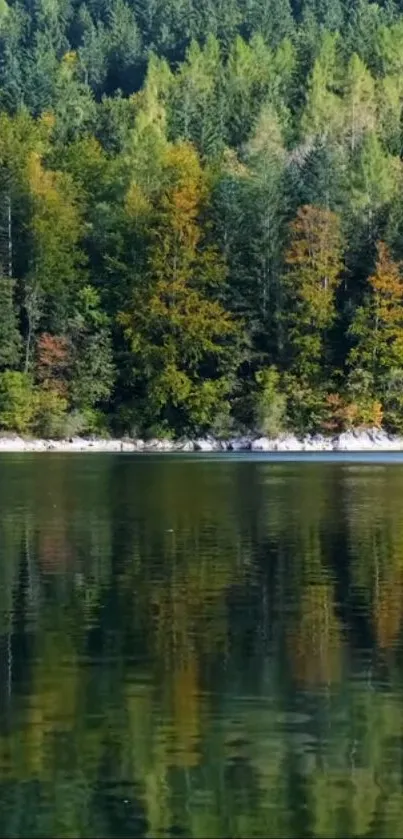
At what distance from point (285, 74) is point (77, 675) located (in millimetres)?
120890

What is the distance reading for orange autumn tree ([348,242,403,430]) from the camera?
8194cm

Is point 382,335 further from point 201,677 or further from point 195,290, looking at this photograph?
point 201,677

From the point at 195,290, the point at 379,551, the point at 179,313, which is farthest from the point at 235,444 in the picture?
the point at 379,551

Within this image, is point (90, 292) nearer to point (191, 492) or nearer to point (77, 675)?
point (191, 492)

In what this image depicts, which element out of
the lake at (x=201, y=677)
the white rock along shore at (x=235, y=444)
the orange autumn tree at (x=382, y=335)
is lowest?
the lake at (x=201, y=677)

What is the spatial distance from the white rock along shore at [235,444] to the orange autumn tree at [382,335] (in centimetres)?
178

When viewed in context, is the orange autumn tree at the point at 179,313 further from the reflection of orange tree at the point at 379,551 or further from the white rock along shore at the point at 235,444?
the reflection of orange tree at the point at 379,551

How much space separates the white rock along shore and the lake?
146 feet

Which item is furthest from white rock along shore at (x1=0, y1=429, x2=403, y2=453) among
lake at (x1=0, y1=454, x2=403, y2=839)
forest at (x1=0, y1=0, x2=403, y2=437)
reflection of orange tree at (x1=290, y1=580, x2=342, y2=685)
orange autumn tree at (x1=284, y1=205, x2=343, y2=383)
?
reflection of orange tree at (x1=290, y1=580, x2=342, y2=685)

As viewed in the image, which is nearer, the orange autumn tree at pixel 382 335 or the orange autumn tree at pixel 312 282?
the orange autumn tree at pixel 382 335

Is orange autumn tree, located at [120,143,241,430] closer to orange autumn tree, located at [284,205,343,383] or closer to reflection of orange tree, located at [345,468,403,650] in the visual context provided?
orange autumn tree, located at [284,205,343,383]

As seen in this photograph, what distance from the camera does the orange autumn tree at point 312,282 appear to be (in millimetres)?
83188

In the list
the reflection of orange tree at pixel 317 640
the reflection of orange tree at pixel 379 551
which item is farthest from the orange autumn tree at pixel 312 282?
the reflection of orange tree at pixel 317 640

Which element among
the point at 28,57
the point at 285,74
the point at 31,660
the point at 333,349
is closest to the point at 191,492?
the point at 31,660
